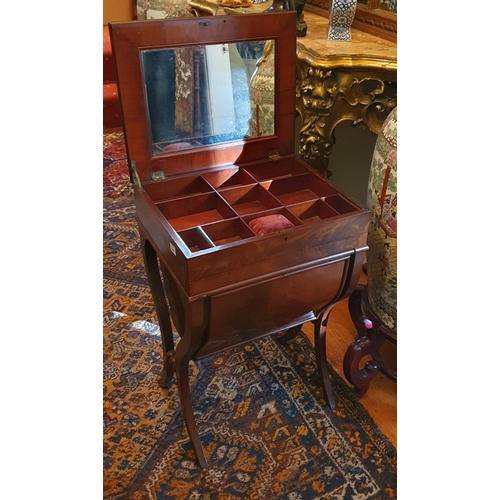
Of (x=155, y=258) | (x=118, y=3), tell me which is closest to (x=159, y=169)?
(x=155, y=258)

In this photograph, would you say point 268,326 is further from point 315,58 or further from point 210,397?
point 315,58

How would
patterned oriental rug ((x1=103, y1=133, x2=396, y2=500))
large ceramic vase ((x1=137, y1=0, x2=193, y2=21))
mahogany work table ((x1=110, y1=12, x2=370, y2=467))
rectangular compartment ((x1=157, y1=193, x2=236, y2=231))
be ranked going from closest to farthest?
mahogany work table ((x1=110, y1=12, x2=370, y2=467)) < rectangular compartment ((x1=157, y1=193, x2=236, y2=231)) < patterned oriental rug ((x1=103, y1=133, x2=396, y2=500)) < large ceramic vase ((x1=137, y1=0, x2=193, y2=21))

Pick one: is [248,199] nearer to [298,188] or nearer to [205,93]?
[298,188]

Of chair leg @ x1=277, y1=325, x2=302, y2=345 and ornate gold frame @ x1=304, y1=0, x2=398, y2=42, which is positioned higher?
ornate gold frame @ x1=304, y1=0, x2=398, y2=42

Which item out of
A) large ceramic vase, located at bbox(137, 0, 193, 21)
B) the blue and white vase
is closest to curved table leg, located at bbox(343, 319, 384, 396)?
the blue and white vase

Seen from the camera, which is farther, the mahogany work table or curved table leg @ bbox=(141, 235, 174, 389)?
curved table leg @ bbox=(141, 235, 174, 389)

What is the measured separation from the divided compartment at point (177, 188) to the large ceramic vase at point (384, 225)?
1.36 ft

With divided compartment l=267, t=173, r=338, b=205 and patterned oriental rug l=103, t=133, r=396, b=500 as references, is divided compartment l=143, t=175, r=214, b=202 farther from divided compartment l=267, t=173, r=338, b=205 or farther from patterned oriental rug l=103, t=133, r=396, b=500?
patterned oriental rug l=103, t=133, r=396, b=500

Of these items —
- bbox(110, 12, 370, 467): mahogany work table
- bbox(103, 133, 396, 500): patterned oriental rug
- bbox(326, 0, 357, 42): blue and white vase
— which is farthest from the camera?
bbox(326, 0, 357, 42): blue and white vase

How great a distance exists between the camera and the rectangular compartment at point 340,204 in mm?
1144

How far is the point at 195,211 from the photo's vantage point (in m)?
1.17

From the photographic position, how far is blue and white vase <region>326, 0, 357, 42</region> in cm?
149

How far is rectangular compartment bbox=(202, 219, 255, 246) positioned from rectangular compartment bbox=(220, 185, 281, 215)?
0.08 meters

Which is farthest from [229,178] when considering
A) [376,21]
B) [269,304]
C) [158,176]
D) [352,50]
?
[376,21]
